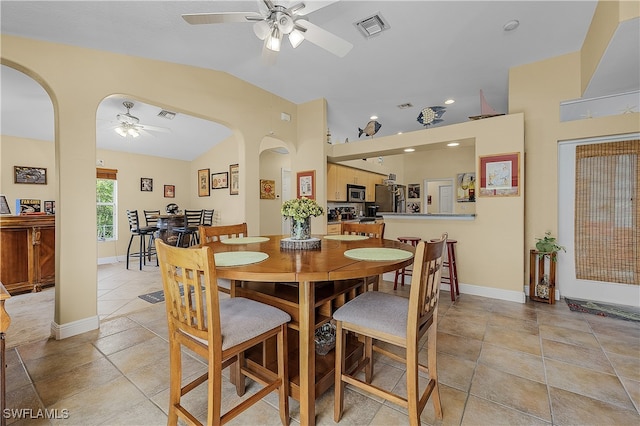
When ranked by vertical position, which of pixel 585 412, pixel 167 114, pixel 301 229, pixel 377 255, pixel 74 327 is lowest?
pixel 585 412

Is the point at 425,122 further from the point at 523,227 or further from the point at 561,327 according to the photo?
the point at 561,327

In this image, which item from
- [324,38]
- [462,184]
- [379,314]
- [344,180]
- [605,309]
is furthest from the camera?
[462,184]

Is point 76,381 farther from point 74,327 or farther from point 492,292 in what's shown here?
point 492,292

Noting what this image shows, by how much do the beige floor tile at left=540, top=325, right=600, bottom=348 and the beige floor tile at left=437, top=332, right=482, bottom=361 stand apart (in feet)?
2.21

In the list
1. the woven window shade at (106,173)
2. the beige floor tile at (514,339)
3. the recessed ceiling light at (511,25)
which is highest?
the recessed ceiling light at (511,25)

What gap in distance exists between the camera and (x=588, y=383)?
1751 mm

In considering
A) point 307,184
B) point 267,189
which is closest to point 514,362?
point 307,184

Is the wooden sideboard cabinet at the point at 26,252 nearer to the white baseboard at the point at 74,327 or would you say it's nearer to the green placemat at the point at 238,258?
the white baseboard at the point at 74,327

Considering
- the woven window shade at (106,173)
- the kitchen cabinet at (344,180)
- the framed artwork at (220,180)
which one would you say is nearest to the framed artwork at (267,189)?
the framed artwork at (220,180)

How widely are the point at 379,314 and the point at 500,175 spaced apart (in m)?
2.82

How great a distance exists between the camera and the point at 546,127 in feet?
10.7

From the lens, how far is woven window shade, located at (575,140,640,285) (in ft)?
9.82

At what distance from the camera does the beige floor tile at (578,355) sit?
1937mm

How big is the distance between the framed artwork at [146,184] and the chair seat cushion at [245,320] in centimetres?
573
